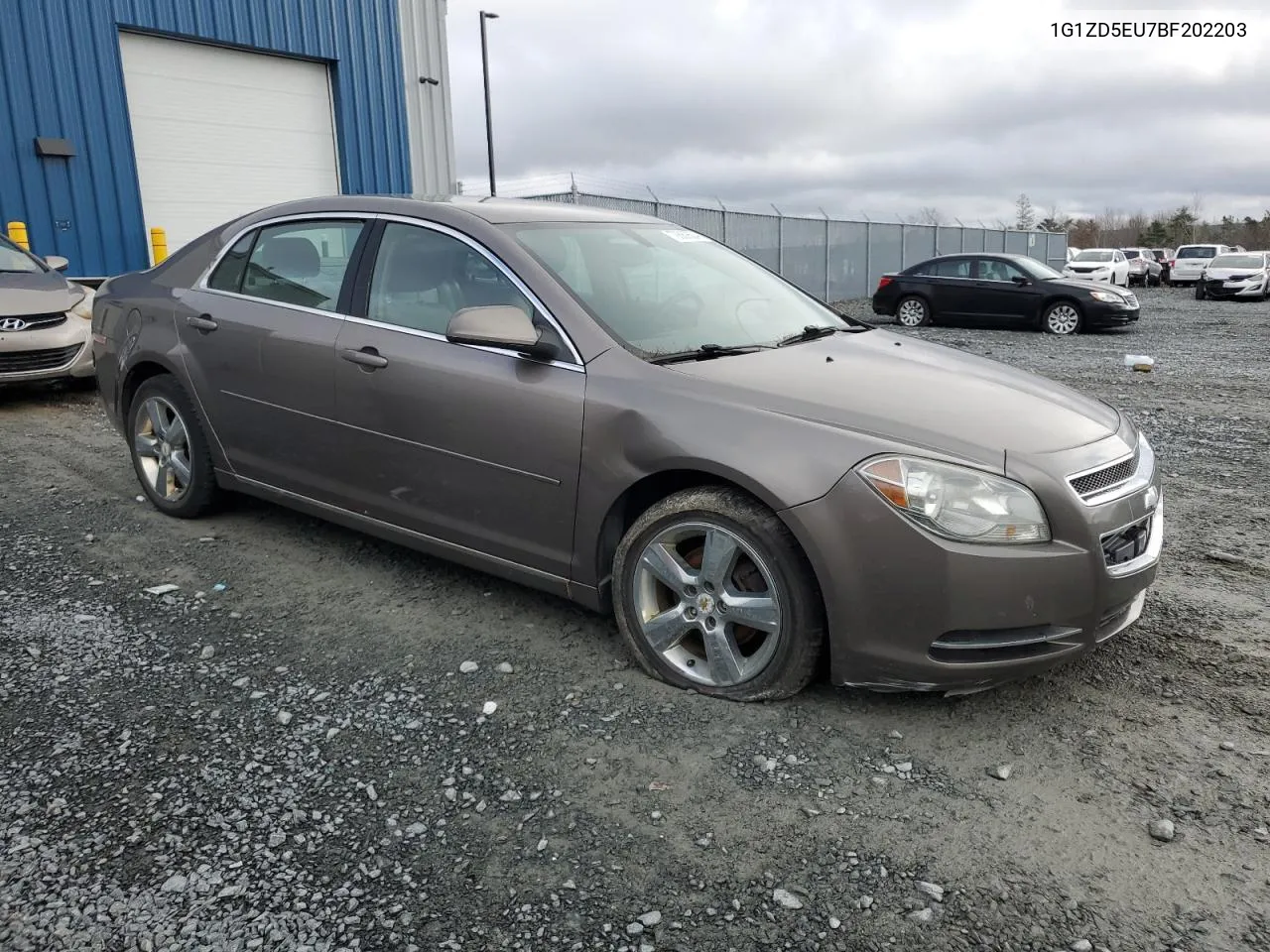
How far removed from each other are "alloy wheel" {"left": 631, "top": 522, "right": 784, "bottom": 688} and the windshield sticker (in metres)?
1.74

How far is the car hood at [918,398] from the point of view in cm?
287

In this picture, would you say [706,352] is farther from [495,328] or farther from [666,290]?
[495,328]

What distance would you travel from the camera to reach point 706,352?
340 centimetres

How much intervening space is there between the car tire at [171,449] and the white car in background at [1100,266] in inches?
1058

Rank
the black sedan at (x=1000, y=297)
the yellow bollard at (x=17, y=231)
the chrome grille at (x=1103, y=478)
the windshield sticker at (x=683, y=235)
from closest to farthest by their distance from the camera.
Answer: the chrome grille at (x=1103, y=478) < the windshield sticker at (x=683, y=235) < the yellow bollard at (x=17, y=231) < the black sedan at (x=1000, y=297)

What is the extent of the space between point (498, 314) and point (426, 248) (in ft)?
2.29

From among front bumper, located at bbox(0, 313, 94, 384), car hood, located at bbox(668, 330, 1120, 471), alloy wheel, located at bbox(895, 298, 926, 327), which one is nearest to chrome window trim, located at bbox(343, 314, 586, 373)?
car hood, located at bbox(668, 330, 1120, 471)

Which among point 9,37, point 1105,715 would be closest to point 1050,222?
point 9,37

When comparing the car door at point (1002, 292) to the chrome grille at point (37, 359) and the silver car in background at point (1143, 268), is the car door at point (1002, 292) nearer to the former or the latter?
the chrome grille at point (37, 359)

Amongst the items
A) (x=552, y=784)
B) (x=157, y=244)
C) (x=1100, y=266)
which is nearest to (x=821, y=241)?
(x=1100, y=266)

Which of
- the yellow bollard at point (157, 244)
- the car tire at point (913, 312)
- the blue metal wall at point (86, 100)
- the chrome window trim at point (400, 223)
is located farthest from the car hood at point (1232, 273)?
the chrome window trim at point (400, 223)

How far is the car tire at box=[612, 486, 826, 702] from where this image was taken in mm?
2898

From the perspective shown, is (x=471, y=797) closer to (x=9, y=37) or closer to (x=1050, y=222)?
(x=9, y=37)

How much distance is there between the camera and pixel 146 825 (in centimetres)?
246
